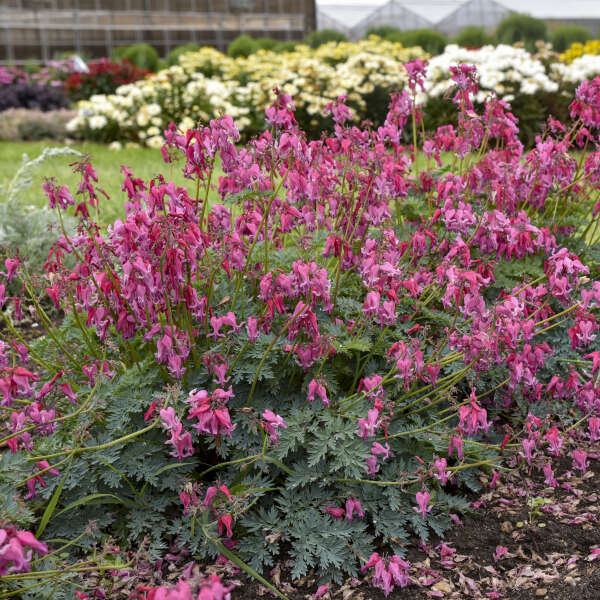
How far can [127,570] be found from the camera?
8.18ft

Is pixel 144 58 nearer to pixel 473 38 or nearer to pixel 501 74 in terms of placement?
pixel 473 38

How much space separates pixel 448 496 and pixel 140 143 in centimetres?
Result: 1147

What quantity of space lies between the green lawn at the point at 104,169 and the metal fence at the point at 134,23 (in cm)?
1797

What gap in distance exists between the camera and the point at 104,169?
395 inches

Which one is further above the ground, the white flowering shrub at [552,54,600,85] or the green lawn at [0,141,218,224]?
the white flowering shrub at [552,54,600,85]

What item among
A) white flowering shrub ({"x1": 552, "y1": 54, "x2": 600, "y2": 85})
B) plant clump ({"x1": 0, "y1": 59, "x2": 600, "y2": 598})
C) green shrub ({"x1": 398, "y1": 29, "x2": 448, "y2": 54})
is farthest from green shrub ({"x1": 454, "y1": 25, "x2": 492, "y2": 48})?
plant clump ({"x1": 0, "y1": 59, "x2": 600, "y2": 598})

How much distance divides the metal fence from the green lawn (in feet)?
58.9

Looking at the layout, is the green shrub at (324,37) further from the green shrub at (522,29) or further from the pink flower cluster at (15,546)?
the pink flower cluster at (15,546)

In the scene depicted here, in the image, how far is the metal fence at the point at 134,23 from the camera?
1136 inches

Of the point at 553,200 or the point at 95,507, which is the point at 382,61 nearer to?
the point at 553,200

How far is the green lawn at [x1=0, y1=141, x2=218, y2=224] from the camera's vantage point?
750 centimetres

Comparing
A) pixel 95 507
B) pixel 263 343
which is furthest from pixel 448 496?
pixel 95 507

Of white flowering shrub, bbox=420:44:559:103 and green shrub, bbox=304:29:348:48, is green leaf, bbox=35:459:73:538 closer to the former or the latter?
white flowering shrub, bbox=420:44:559:103

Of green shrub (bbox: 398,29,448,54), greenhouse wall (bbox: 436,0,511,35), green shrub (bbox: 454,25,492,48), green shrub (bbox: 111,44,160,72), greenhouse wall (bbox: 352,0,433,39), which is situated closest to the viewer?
green shrub (bbox: 398,29,448,54)
